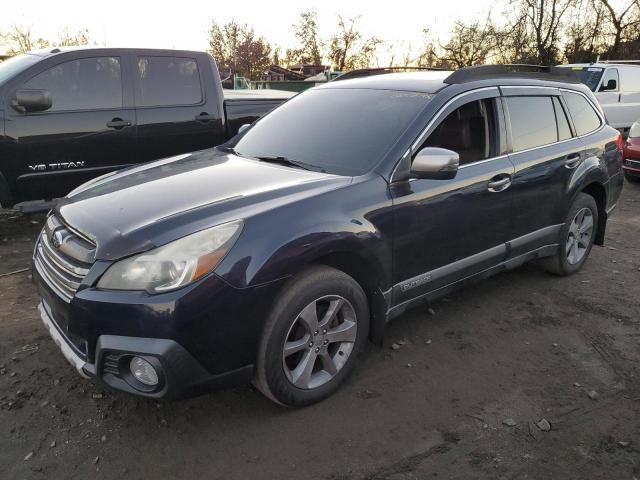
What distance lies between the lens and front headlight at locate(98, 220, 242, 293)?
2.29 meters

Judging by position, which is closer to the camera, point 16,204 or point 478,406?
point 478,406

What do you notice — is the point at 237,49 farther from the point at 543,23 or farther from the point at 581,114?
the point at 581,114

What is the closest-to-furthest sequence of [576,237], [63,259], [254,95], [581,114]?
[63,259] → [581,114] → [576,237] → [254,95]

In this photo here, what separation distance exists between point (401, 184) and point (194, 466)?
1835mm

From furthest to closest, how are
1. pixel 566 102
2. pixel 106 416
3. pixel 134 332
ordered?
pixel 566 102 < pixel 106 416 < pixel 134 332

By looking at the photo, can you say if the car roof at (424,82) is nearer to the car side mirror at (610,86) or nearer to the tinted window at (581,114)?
the tinted window at (581,114)

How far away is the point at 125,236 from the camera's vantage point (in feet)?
7.76

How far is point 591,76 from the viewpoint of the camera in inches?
489

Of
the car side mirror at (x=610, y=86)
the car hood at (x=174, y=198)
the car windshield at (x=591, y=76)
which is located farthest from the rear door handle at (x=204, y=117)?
the car side mirror at (x=610, y=86)

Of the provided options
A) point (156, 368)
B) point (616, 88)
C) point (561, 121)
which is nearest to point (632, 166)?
point (616, 88)

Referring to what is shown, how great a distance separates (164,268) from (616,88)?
13165 mm

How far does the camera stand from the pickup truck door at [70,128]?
497 cm

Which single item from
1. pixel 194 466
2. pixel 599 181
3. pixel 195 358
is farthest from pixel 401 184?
pixel 599 181

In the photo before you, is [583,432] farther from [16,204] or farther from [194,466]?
[16,204]
